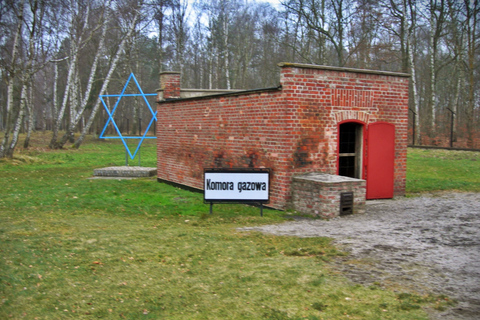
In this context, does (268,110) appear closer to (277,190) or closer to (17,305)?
(277,190)

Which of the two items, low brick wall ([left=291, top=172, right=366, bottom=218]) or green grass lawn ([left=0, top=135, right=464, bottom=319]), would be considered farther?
low brick wall ([left=291, top=172, right=366, bottom=218])

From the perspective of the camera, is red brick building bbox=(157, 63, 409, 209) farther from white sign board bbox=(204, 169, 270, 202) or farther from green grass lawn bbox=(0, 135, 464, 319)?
green grass lawn bbox=(0, 135, 464, 319)

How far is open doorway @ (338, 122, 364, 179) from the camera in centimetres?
1147

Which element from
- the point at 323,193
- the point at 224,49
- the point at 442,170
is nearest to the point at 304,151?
the point at 323,193

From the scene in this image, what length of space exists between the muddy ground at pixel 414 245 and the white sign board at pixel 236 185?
102cm

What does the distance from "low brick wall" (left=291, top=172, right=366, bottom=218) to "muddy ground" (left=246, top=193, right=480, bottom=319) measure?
1.00 ft

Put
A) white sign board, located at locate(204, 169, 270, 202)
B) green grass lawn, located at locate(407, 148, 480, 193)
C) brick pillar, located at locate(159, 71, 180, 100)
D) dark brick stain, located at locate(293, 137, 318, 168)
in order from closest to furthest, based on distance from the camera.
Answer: white sign board, located at locate(204, 169, 270, 202), dark brick stain, located at locate(293, 137, 318, 168), green grass lawn, located at locate(407, 148, 480, 193), brick pillar, located at locate(159, 71, 180, 100)

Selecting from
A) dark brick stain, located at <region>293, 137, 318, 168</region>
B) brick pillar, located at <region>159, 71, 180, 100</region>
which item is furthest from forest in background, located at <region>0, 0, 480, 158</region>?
dark brick stain, located at <region>293, 137, 318, 168</region>

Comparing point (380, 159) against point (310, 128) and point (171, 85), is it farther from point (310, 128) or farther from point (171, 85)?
point (171, 85)

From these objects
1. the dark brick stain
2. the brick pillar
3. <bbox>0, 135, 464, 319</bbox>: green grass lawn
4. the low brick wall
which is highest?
the brick pillar

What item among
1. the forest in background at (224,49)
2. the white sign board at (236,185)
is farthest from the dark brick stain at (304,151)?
the forest in background at (224,49)

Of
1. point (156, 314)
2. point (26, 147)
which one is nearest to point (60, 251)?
point (156, 314)

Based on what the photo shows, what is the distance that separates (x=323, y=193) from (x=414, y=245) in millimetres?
Answer: 2527

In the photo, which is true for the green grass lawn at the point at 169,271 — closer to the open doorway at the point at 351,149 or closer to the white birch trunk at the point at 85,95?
the open doorway at the point at 351,149
